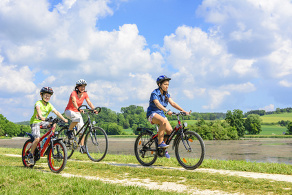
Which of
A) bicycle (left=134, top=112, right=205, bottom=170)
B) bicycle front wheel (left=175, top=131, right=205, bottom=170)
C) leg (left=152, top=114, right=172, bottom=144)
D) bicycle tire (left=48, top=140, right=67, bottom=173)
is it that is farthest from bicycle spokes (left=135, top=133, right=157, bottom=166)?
bicycle tire (left=48, top=140, right=67, bottom=173)

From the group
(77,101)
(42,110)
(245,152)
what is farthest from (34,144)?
(245,152)

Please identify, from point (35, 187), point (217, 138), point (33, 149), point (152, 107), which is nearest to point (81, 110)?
point (33, 149)

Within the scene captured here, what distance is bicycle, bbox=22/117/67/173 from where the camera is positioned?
274 inches

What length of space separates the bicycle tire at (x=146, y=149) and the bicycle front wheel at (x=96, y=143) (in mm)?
1095

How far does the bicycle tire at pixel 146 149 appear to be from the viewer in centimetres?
809

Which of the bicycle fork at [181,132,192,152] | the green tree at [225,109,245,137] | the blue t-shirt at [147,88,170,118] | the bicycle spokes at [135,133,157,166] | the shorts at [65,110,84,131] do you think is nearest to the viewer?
the bicycle fork at [181,132,192,152]

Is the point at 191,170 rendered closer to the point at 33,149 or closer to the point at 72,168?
the point at 72,168

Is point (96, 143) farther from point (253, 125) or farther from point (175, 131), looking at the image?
point (253, 125)

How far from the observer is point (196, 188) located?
5.23 m

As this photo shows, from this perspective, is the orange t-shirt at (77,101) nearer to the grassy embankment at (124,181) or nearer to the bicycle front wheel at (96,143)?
the bicycle front wheel at (96,143)

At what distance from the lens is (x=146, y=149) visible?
324 inches

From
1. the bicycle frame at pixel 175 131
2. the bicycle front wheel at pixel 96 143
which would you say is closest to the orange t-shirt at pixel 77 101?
the bicycle front wheel at pixel 96 143

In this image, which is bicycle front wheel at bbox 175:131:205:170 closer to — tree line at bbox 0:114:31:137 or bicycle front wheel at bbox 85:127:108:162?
bicycle front wheel at bbox 85:127:108:162

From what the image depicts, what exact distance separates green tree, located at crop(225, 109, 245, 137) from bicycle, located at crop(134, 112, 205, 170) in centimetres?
7049
